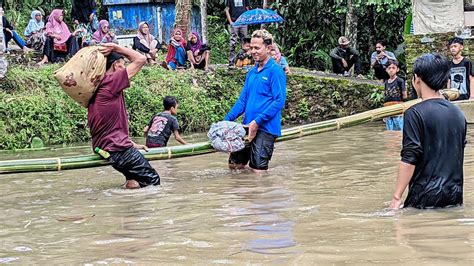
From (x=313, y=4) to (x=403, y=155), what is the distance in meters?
18.0

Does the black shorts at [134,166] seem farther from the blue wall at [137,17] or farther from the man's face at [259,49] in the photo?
the blue wall at [137,17]

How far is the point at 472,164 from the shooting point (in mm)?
8711

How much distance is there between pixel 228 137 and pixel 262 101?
555 millimetres

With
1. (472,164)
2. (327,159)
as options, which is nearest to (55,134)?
(327,159)

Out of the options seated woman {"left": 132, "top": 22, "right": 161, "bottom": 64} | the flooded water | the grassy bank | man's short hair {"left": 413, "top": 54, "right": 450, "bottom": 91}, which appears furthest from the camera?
seated woman {"left": 132, "top": 22, "right": 161, "bottom": 64}

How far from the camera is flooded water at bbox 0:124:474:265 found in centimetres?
484

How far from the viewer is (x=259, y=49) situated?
854cm

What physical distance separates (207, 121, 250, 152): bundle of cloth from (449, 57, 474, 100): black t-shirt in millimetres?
4194

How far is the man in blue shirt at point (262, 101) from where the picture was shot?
8570mm

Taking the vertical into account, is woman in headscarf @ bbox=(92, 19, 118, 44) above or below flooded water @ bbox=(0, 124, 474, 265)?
above

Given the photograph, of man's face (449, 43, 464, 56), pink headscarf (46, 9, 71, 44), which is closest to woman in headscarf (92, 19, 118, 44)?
pink headscarf (46, 9, 71, 44)

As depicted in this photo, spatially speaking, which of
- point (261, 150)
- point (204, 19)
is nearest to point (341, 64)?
point (204, 19)

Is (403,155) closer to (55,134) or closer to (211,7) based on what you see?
(55,134)

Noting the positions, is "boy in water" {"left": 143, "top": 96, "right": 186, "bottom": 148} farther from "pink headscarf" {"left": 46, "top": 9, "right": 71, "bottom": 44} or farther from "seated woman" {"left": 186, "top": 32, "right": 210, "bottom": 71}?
→ "seated woman" {"left": 186, "top": 32, "right": 210, "bottom": 71}
